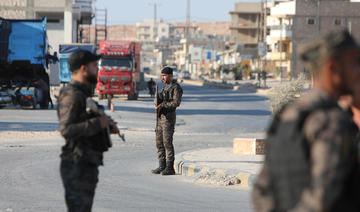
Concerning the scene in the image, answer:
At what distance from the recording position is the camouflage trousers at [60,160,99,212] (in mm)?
6207

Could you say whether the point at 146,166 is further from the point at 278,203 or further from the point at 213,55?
the point at 213,55

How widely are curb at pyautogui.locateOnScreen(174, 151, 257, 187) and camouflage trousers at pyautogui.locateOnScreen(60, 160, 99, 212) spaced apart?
6.84 m

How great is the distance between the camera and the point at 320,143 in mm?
3586

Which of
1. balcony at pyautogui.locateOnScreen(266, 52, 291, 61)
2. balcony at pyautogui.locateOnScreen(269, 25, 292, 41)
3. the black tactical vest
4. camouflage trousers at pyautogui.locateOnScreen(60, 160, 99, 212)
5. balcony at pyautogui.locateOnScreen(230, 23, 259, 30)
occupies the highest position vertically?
balcony at pyautogui.locateOnScreen(230, 23, 259, 30)

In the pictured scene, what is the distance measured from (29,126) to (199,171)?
1252cm

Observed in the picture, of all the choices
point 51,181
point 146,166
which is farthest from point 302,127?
point 146,166

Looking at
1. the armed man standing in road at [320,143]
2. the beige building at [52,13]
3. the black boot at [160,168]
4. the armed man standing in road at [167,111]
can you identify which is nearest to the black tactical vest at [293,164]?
the armed man standing in road at [320,143]

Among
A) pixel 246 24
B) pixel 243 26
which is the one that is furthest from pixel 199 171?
pixel 246 24

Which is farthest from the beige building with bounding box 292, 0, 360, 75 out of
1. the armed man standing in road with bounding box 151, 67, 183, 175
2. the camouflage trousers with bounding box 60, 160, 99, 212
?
the camouflage trousers with bounding box 60, 160, 99, 212

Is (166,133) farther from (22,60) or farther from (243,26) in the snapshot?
(243,26)

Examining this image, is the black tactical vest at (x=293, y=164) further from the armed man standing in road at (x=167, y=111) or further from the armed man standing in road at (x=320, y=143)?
the armed man standing in road at (x=167, y=111)

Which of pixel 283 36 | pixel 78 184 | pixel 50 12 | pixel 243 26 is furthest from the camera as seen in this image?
pixel 243 26

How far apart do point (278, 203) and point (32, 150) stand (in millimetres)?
15534

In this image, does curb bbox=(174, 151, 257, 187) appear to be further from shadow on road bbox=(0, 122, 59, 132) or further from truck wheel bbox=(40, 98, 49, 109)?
truck wheel bbox=(40, 98, 49, 109)
